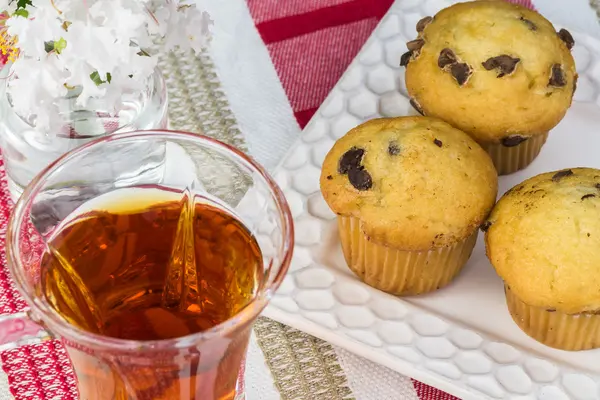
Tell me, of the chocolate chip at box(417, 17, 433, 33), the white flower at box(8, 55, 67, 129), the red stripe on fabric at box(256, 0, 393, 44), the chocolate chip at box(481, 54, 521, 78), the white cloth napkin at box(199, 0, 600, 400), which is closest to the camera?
the white flower at box(8, 55, 67, 129)

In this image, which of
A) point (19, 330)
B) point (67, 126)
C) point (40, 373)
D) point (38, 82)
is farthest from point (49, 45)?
point (40, 373)

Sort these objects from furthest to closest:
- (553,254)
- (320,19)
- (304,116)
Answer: (320,19) → (304,116) → (553,254)

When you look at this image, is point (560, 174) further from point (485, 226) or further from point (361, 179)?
point (361, 179)

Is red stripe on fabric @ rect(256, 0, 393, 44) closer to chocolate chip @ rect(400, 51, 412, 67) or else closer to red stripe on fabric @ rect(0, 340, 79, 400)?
chocolate chip @ rect(400, 51, 412, 67)

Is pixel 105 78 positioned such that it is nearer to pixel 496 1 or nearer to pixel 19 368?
pixel 19 368

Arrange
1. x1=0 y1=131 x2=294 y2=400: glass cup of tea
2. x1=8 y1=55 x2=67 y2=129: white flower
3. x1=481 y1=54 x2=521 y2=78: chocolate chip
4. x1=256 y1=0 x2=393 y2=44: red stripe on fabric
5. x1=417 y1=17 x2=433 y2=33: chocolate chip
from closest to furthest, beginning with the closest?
x1=0 y1=131 x2=294 y2=400: glass cup of tea < x1=8 y1=55 x2=67 y2=129: white flower < x1=481 y1=54 x2=521 y2=78: chocolate chip < x1=417 y1=17 x2=433 y2=33: chocolate chip < x1=256 y1=0 x2=393 y2=44: red stripe on fabric

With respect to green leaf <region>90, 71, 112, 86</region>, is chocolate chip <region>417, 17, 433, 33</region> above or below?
below

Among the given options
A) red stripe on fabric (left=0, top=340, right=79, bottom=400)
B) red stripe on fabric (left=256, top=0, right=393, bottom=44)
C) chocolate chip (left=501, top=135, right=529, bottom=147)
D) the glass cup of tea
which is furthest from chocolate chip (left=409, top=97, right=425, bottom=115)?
red stripe on fabric (left=0, top=340, right=79, bottom=400)

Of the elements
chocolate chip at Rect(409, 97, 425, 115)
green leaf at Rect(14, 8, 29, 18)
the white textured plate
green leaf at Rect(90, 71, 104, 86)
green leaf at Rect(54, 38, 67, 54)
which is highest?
green leaf at Rect(14, 8, 29, 18)
